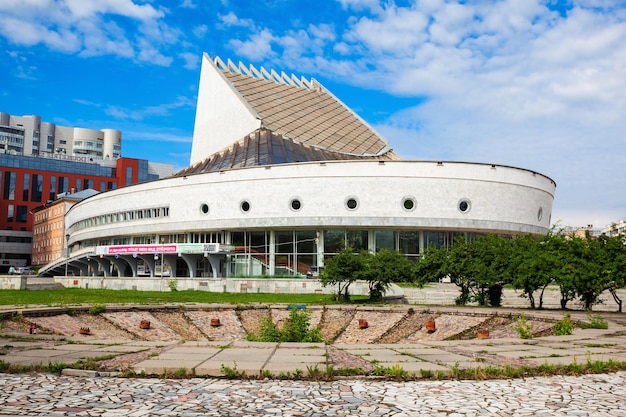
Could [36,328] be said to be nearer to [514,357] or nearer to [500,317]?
[514,357]

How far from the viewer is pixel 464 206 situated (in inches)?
1909

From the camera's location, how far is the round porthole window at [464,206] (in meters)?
48.2

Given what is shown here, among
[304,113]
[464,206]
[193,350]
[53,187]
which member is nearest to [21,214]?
[53,187]

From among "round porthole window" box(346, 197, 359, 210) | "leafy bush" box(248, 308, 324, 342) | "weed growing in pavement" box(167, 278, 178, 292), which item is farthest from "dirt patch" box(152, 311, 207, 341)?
"round porthole window" box(346, 197, 359, 210)

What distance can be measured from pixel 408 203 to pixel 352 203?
4722 millimetres

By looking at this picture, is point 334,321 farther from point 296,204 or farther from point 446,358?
point 296,204

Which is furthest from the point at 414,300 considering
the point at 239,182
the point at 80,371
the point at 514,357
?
the point at 80,371

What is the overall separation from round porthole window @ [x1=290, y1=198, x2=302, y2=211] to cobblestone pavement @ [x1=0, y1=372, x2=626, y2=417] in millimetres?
40055

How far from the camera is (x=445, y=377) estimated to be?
8.52 metres

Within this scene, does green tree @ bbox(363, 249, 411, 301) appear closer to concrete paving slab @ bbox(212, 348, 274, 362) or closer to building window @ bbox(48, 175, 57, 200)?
concrete paving slab @ bbox(212, 348, 274, 362)

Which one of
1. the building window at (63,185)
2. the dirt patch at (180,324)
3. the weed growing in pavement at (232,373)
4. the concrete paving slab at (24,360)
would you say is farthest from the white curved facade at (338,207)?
the building window at (63,185)

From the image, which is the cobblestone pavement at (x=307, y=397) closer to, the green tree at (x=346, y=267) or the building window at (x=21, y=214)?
the green tree at (x=346, y=267)

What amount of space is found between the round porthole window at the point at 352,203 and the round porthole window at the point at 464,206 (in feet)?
28.9

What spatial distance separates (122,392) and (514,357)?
6.72m
